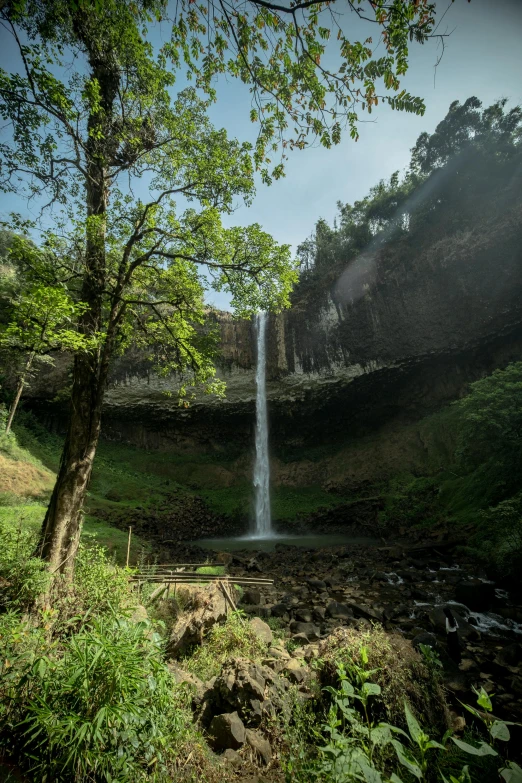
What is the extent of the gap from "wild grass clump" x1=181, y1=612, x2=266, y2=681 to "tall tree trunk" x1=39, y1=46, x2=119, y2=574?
218 centimetres

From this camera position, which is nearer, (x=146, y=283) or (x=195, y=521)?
(x=146, y=283)

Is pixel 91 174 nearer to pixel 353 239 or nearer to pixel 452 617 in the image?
pixel 452 617

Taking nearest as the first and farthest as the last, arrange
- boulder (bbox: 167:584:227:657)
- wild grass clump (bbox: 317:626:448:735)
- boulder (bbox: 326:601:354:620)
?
wild grass clump (bbox: 317:626:448:735) < boulder (bbox: 167:584:227:657) < boulder (bbox: 326:601:354:620)

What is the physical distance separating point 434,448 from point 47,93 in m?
22.8

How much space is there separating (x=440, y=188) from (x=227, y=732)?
2945cm

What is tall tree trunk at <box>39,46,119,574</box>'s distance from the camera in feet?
15.9

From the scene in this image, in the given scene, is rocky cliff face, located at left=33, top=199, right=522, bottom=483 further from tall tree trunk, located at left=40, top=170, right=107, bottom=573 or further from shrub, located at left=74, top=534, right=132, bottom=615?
shrub, located at left=74, top=534, right=132, bottom=615

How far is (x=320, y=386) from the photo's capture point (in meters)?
24.5

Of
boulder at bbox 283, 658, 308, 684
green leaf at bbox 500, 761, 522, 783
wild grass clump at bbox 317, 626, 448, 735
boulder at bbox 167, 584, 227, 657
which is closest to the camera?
green leaf at bbox 500, 761, 522, 783

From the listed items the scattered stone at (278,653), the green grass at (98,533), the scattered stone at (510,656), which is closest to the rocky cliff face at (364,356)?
the green grass at (98,533)

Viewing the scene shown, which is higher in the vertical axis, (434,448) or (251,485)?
(434,448)

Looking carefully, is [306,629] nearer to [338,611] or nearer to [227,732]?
[338,611]

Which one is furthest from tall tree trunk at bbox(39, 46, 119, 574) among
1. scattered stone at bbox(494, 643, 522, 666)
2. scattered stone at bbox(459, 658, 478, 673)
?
scattered stone at bbox(494, 643, 522, 666)

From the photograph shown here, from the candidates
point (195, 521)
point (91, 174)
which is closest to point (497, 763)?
point (91, 174)
